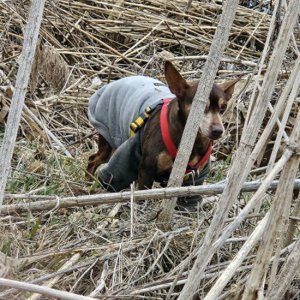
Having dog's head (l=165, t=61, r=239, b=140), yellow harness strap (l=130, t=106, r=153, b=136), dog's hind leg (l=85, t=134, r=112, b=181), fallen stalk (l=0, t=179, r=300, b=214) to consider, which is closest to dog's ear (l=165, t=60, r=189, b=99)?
dog's head (l=165, t=61, r=239, b=140)

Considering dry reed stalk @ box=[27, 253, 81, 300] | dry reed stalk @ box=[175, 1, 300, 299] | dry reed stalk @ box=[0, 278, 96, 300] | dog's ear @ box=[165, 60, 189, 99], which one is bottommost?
dry reed stalk @ box=[27, 253, 81, 300]

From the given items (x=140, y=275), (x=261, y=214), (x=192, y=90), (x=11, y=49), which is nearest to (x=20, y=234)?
(x=140, y=275)

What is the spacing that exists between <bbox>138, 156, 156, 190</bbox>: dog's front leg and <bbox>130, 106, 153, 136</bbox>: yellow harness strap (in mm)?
185

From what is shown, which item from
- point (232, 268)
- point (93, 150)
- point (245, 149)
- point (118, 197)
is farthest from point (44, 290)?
point (93, 150)

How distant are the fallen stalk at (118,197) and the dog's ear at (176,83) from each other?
1.01 meters

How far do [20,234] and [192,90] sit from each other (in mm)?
1285

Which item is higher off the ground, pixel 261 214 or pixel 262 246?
pixel 262 246

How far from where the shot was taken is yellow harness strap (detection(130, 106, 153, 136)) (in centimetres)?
434

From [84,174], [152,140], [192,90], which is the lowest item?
[84,174]

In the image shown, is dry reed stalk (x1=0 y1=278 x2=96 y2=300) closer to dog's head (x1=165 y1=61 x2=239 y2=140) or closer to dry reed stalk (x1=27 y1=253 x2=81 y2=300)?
dry reed stalk (x1=27 y1=253 x2=81 y2=300)

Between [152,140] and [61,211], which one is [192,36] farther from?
[61,211]

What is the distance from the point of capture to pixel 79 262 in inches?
124

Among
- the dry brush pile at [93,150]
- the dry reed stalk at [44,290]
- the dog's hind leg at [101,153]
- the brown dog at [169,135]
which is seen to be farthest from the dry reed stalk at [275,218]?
the dog's hind leg at [101,153]

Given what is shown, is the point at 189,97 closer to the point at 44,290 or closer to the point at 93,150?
the point at 93,150
